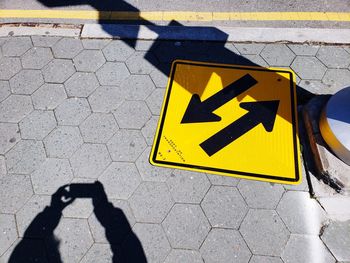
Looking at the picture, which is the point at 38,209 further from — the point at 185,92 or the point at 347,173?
the point at 347,173

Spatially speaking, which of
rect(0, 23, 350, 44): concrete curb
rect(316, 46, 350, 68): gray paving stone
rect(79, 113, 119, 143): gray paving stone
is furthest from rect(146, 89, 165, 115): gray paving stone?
rect(316, 46, 350, 68): gray paving stone

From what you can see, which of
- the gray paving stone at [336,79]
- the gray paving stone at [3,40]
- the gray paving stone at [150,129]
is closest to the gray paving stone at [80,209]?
the gray paving stone at [150,129]

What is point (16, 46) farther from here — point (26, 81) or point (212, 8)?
point (212, 8)

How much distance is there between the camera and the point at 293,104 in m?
3.09

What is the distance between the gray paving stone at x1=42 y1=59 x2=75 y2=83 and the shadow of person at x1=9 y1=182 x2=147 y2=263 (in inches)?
49.9

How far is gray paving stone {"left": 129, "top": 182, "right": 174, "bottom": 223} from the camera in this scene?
2619 mm

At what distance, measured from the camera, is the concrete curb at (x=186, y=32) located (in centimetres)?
359

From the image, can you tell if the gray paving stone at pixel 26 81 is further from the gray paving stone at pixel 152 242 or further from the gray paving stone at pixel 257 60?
the gray paving stone at pixel 257 60

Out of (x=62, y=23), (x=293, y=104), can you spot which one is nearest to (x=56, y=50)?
(x=62, y=23)

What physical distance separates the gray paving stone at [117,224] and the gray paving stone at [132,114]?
0.77 meters

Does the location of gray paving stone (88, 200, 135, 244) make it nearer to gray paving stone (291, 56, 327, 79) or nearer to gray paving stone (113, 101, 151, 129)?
gray paving stone (113, 101, 151, 129)

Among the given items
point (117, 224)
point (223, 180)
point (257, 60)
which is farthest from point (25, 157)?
point (257, 60)

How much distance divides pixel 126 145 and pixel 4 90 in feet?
4.95

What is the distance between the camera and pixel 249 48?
11.7 feet
